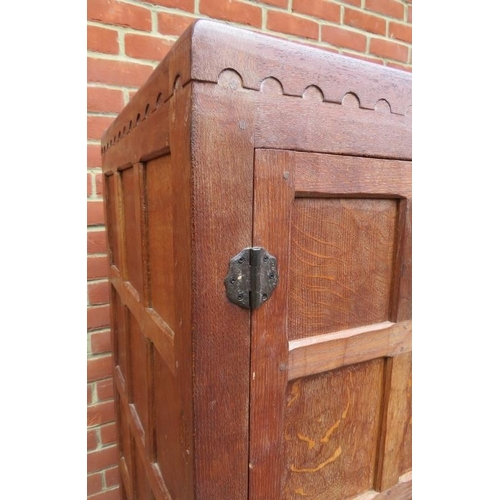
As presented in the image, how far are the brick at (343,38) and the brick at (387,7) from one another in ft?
0.41

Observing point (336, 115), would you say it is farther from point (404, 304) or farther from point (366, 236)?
point (404, 304)

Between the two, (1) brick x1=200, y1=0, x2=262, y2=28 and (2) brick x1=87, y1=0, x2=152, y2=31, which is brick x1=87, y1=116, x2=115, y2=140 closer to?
(2) brick x1=87, y1=0, x2=152, y2=31

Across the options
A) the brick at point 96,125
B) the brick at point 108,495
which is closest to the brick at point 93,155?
the brick at point 96,125

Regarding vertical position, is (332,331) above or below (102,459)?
above

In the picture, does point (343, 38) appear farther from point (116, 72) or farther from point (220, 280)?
point (220, 280)

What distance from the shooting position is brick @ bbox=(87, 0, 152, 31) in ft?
A: 3.76

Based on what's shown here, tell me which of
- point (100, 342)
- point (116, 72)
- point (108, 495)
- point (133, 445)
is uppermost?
point (116, 72)

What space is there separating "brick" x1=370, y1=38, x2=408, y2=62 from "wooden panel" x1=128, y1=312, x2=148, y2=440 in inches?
55.6

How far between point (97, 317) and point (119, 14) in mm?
921

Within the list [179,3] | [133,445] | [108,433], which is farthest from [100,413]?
[179,3]

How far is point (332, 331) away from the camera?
1.92ft

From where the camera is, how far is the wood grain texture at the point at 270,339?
49 cm

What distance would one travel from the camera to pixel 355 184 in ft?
1.82

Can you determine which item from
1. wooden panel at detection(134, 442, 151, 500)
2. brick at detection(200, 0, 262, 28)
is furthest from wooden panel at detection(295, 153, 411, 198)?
brick at detection(200, 0, 262, 28)
